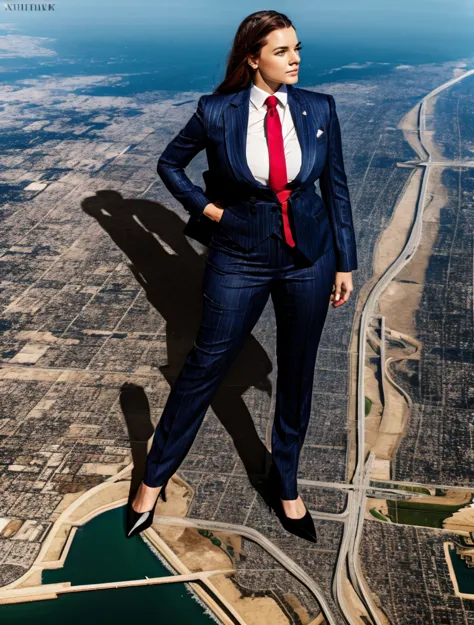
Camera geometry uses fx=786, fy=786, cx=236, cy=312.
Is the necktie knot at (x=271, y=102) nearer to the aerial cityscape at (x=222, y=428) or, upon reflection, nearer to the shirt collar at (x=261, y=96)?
the shirt collar at (x=261, y=96)

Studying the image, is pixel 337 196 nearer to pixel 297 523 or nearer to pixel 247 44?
pixel 247 44

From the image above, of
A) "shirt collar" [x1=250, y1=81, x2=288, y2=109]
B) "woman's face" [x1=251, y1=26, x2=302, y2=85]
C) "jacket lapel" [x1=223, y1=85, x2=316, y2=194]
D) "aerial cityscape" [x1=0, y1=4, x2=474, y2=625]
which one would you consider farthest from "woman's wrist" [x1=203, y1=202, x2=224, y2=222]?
"aerial cityscape" [x1=0, y1=4, x2=474, y2=625]

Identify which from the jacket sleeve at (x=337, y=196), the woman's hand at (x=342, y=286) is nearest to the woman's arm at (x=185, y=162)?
the jacket sleeve at (x=337, y=196)

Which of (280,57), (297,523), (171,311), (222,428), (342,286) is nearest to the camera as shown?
(280,57)

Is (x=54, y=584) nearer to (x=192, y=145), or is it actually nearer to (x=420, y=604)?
(x=420, y=604)

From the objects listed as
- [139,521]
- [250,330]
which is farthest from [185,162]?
[139,521]

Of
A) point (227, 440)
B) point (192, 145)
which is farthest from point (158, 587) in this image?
point (192, 145)

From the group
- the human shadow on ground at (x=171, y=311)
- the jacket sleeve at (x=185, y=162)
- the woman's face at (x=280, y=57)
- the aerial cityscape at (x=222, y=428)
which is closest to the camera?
the woman's face at (x=280, y=57)
